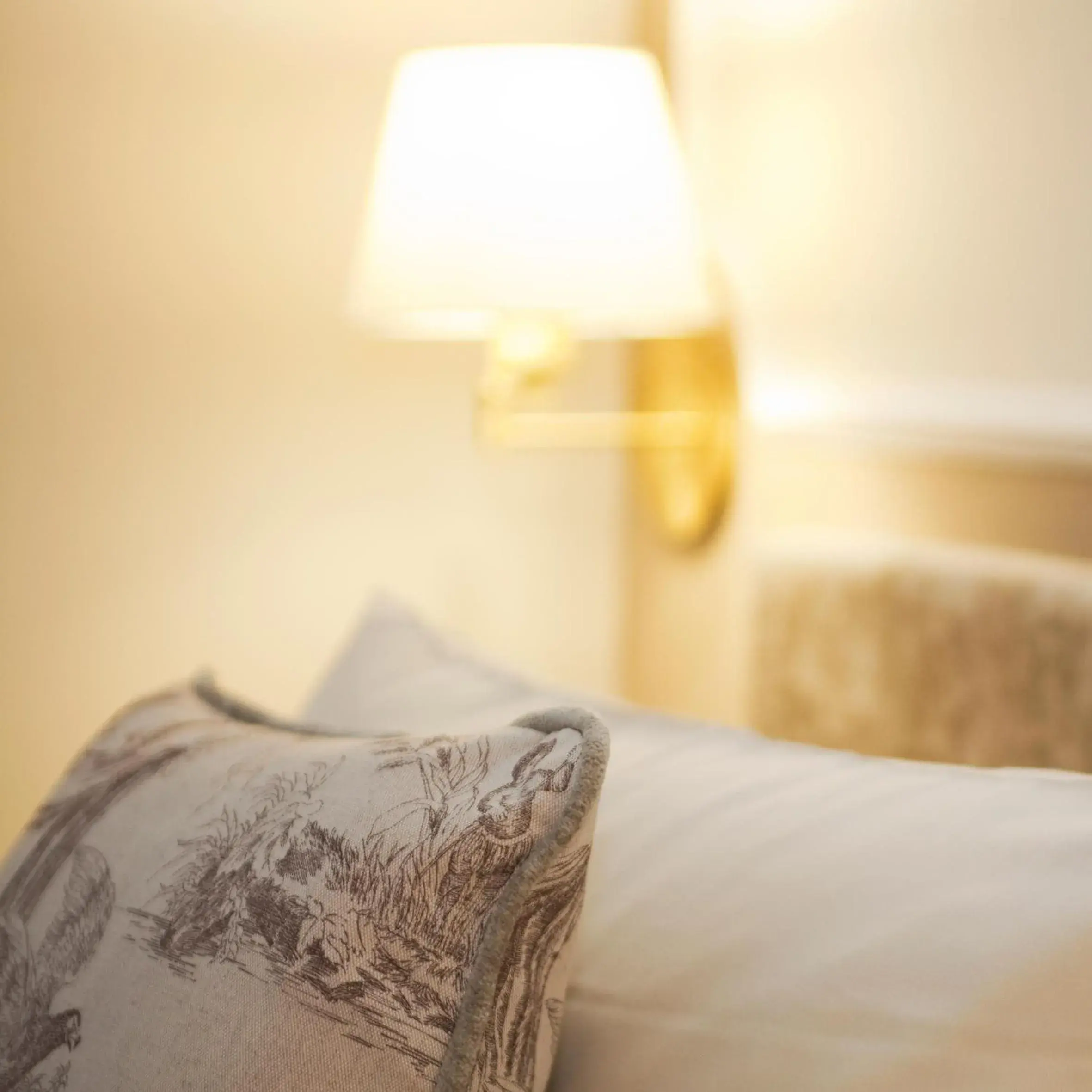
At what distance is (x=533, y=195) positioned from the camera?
1.17m

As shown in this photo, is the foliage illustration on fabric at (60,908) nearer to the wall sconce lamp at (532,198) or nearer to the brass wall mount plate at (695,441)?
the wall sconce lamp at (532,198)

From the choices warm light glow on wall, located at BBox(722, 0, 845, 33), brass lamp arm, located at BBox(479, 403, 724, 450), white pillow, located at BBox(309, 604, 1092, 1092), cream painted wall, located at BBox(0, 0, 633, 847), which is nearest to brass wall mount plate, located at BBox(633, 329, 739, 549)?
brass lamp arm, located at BBox(479, 403, 724, 450)

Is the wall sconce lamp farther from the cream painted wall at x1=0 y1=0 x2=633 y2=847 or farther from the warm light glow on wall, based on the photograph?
the cream painted wall at x1=0 y1=0 x2=633 y2=847

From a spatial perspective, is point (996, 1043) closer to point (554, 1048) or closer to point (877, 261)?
point (554, 1048)

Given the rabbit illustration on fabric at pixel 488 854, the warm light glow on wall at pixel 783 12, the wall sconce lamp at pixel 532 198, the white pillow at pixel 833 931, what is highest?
the warm light glow on wall at pixel 783 12

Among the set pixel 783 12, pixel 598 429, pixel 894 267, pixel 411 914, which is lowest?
pixel 598 429

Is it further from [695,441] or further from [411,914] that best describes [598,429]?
[411,914]

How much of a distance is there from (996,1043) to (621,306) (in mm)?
773

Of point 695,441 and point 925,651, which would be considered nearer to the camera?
point 925,651

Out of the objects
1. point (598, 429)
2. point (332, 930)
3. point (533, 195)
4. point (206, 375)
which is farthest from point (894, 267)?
point (332, 930)

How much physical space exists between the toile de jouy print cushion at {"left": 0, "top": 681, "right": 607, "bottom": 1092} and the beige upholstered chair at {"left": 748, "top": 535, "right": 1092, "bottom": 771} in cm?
44

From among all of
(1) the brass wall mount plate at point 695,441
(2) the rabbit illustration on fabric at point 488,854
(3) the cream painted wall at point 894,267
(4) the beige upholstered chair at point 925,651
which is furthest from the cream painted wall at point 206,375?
(2) the rabbit illustration on fabric at point 488,854

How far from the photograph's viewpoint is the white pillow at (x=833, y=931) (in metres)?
0.52

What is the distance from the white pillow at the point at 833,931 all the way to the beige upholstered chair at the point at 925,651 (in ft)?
0.89
